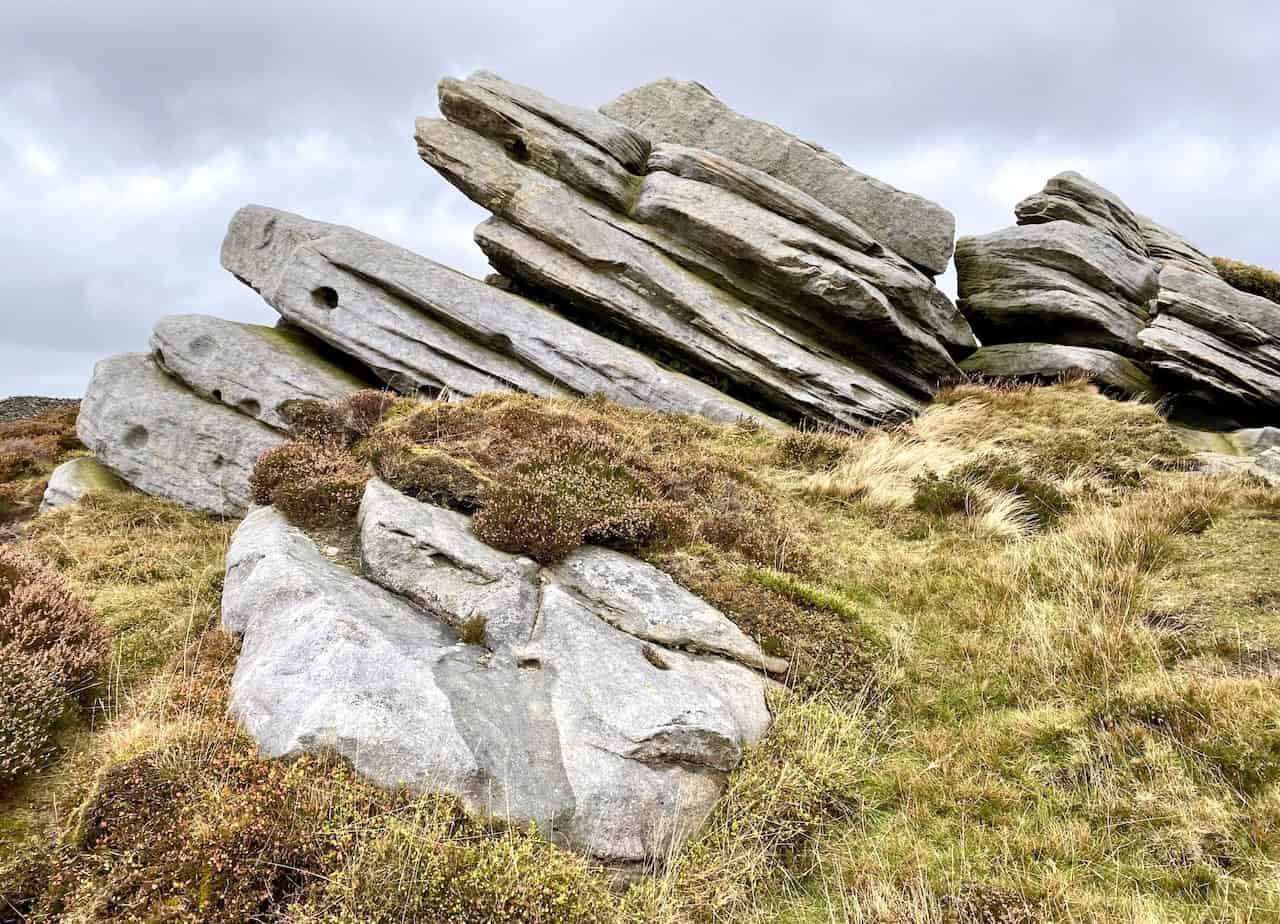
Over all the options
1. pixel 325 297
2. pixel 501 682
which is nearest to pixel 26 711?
pixel 501 682

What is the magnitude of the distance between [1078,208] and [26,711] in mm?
32703

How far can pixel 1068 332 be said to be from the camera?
25.2m

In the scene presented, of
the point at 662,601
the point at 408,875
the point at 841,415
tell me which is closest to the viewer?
the point at 408,875

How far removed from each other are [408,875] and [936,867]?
432 centimetres

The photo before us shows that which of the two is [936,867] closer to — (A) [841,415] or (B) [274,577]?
(B) [274,577]

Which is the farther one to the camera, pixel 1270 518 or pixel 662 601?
pixel 1270 518

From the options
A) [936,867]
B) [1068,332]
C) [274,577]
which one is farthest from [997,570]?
[1068,332]

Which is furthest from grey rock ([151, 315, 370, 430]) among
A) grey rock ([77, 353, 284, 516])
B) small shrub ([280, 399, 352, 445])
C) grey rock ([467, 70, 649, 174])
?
grey rock ([467, 70, 649, 174])

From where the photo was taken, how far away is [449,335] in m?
19.6

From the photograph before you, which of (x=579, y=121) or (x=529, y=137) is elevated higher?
(x=579, y=121)

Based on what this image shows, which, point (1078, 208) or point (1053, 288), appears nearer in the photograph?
point (1053, 288)

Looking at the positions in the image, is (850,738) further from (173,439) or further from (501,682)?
Answer: (173,439)

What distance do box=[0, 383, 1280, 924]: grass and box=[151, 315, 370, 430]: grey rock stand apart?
4871 millimetres

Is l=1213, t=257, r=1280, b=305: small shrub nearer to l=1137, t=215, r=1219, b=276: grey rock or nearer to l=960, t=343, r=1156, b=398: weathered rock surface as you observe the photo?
l=1137, t=215, r=1219, b=276: grey rock
